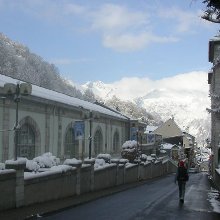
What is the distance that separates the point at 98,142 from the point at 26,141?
1968cm

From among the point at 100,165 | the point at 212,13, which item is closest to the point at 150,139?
the point at 100,165

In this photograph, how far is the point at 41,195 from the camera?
58.5 feet

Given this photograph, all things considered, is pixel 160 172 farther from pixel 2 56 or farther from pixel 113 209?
pixel 2 56

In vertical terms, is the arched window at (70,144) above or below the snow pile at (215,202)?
above

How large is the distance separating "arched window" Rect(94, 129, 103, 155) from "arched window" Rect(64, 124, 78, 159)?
26.6 feet

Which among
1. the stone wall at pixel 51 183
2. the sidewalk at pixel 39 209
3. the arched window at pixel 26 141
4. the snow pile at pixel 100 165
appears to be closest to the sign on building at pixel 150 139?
the arched window at pixel 26 141

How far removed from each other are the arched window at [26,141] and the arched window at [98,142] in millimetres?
17218

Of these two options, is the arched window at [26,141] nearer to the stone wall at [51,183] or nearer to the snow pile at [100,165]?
the snow pile at [100,165]

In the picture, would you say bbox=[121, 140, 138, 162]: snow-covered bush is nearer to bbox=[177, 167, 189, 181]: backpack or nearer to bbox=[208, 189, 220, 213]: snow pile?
bbox=[208, 189, 220, 213]: snow pile

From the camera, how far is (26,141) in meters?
35.4

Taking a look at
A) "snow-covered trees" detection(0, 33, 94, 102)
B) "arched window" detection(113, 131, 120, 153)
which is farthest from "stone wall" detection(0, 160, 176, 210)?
"snow-covered trees" detection(0, 33, 94, 102)

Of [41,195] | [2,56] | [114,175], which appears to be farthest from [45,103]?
[2,56]

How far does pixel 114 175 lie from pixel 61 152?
35.4 feet

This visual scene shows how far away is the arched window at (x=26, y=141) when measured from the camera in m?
34.6
